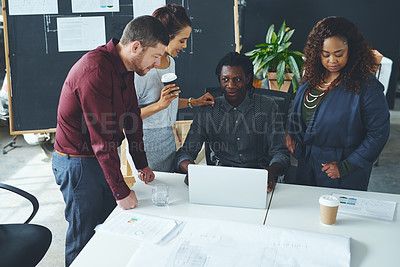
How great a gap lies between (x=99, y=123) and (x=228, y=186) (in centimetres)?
58

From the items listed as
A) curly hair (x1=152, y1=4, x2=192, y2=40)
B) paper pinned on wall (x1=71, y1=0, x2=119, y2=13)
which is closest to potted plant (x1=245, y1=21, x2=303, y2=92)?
paper pinned on wall (x1=71, y1=0, x2=119, y2=13)

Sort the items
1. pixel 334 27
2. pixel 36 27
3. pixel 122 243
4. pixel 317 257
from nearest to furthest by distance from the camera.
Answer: pixel 317 257 < pixel 122 243 < pixel 334 27 < pixel 36 27

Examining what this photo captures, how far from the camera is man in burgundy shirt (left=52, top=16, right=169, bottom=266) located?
1.71 meters

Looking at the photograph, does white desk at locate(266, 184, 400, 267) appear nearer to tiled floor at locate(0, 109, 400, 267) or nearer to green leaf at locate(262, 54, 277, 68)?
tiled floor at locate(0, 109, 400, 267)

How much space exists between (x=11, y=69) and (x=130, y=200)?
5.18 ft

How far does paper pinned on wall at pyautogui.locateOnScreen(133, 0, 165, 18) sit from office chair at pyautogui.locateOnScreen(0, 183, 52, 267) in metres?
1.46

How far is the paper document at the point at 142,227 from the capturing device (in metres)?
1.52

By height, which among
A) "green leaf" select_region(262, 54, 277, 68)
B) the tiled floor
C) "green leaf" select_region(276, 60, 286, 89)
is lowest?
the tiled floor

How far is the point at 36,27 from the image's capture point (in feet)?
9.12

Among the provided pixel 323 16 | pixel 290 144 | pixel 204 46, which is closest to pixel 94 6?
pixel 204 46

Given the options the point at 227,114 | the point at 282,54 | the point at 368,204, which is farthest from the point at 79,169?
the point at 282,54

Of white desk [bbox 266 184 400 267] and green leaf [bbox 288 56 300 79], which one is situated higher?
green leaf [bbox 288 56 300 79]

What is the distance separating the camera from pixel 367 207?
1727 millimetres

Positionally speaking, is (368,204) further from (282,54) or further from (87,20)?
(282,54)
